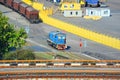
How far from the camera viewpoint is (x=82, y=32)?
97938 millimetres

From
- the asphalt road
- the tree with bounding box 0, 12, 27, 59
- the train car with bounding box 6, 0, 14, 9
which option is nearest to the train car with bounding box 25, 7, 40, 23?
the asphalt road

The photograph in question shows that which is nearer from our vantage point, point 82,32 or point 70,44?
point 70,44

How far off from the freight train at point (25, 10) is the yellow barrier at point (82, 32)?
8.58ft

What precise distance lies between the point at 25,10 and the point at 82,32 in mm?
17830

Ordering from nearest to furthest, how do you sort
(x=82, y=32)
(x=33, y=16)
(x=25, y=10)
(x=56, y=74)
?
(x=56, y=74)
(x=82, y=32)
(x=33, y=16)
(x=25, y=10)

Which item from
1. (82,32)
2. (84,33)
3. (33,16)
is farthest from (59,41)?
(33,16)

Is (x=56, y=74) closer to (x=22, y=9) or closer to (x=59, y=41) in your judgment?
(x=59, y=41)

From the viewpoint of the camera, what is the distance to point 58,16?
117 meters

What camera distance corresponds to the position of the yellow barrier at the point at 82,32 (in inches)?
3587

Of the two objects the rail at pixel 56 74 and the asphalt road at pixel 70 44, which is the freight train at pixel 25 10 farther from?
the rail at pixel 56 74

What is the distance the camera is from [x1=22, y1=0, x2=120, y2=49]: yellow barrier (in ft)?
299

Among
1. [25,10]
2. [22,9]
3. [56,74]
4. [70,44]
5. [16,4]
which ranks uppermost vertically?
[56,74]

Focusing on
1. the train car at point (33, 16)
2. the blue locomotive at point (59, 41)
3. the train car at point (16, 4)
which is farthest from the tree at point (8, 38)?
the train car at point (16, 4)

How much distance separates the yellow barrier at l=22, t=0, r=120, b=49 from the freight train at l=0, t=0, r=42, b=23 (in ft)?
8.58
